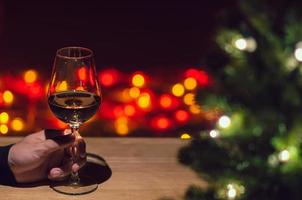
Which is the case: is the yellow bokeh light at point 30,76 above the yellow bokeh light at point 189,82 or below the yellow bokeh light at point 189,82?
above

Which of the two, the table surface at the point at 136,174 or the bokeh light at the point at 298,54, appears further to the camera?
the table surface at the point at 136,174

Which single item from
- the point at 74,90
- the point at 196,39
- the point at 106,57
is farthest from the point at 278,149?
the point at 196,39

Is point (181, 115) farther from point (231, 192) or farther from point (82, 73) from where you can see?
point (231, 192)

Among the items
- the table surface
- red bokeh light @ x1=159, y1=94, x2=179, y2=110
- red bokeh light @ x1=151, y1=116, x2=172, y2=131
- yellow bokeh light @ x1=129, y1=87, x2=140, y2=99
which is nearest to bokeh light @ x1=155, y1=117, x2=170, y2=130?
red bokeh light @ x1=151, y1=116, x2=172, y2=131

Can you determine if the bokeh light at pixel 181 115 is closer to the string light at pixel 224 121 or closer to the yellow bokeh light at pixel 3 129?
the yellow bokeh light at pixel 3 129

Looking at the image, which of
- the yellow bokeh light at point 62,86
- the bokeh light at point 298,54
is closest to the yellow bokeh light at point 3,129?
the yellow bokeh light at point 62,86

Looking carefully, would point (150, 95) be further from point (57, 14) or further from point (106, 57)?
point (57, 14)
